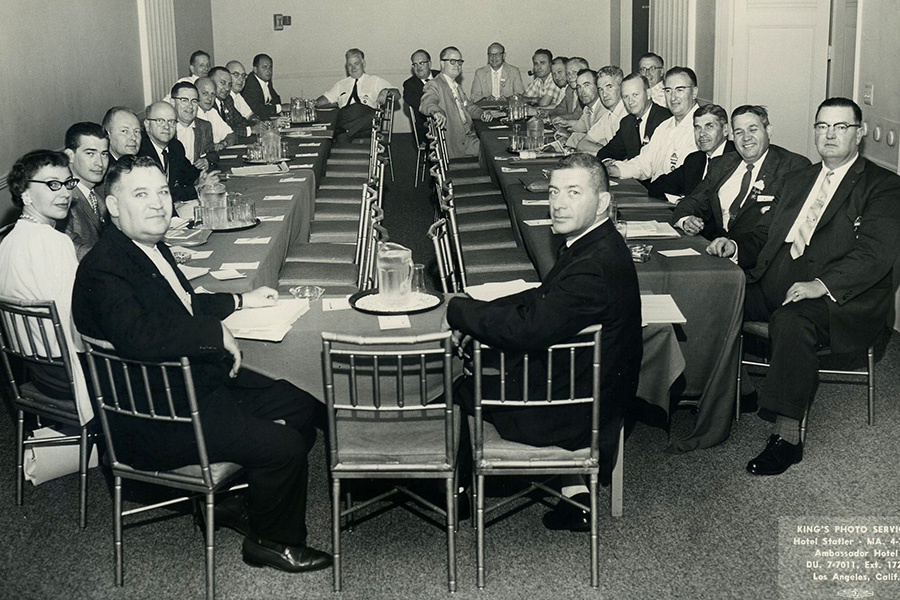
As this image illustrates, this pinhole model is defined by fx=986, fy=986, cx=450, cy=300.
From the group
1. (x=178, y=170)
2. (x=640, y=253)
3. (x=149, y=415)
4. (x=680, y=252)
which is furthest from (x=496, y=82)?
(x=149, y=415)

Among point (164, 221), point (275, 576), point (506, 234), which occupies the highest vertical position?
point (164, 221)

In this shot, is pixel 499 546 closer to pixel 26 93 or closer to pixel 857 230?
pixel 857 230

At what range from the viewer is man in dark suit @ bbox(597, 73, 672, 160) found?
686 cm

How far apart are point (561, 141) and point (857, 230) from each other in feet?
12.5

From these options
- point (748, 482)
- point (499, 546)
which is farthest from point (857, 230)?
point (499, 546)

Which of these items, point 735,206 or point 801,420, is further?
point 735,206

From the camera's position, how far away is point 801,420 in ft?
12.6

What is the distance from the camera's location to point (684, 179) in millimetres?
5617

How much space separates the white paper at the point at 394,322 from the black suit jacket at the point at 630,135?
4.06 metres

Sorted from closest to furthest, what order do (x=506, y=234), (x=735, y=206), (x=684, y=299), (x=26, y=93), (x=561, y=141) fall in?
(x=684, y=299), (x=735, y=206), (x=506, y=234), (x=26, y=93), (x=561, y=141)

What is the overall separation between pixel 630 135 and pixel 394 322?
4279 millimetres

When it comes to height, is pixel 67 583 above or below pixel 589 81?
below

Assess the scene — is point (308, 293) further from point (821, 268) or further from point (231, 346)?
point (821, 268)

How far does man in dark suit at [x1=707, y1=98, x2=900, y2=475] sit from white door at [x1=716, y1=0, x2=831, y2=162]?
4199 mm
